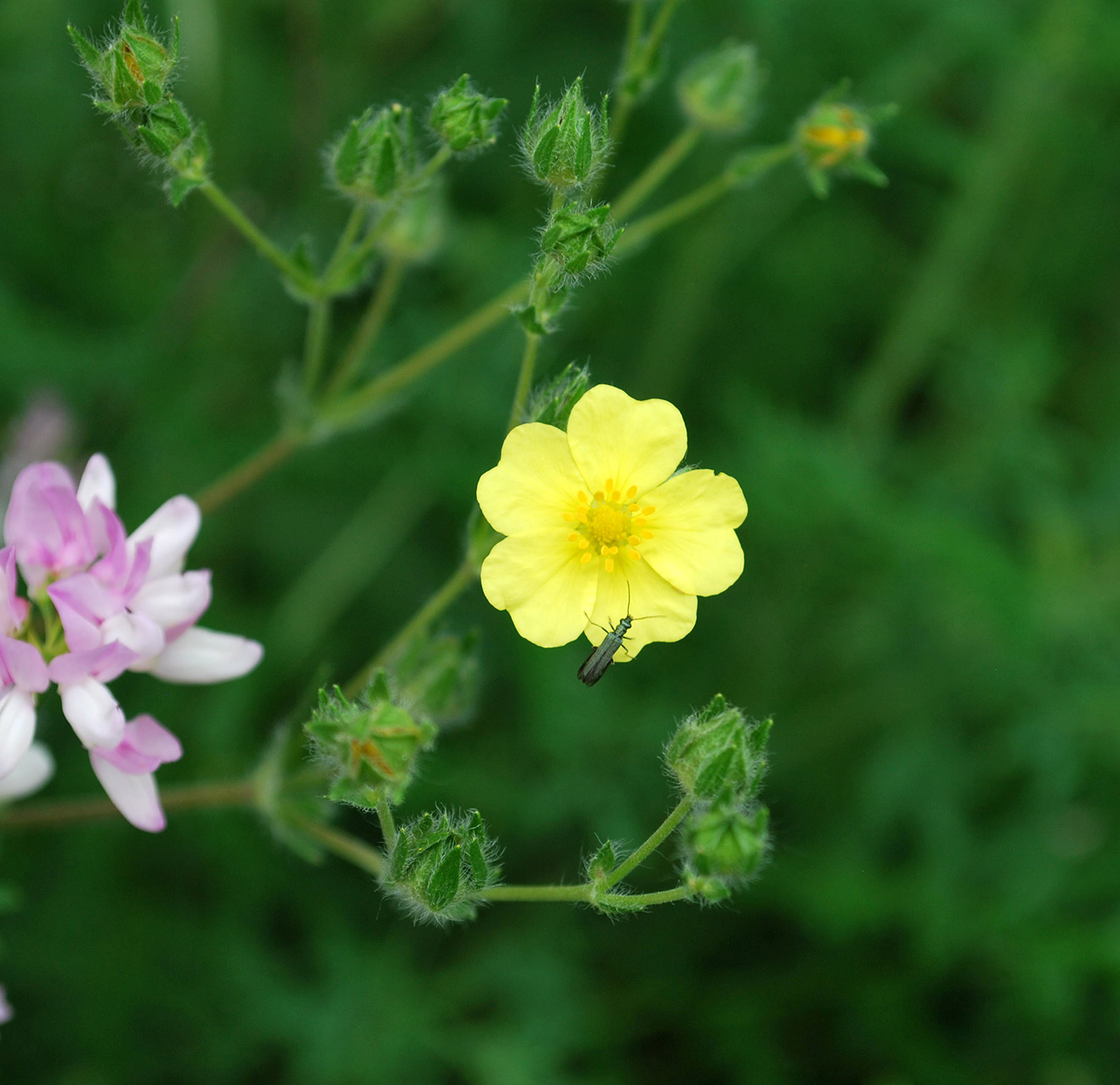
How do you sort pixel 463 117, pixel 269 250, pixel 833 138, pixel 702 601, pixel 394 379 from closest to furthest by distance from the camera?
pixel 463 117 → pixel 269 250 → pixel 833 138 → pixel 394 379 → pixel 702 601

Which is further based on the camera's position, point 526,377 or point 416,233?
point 416,233

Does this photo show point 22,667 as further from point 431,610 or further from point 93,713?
point 431,610

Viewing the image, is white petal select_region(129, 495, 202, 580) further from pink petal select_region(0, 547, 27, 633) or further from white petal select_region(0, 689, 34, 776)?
white petal select_region(0, 689, 34, 776)

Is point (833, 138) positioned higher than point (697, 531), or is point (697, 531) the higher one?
point (833, 138)

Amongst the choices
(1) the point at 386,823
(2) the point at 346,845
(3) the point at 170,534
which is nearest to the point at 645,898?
(1) the point at 386,823

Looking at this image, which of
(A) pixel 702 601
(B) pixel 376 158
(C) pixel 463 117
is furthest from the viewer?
(A) pixel 702 601

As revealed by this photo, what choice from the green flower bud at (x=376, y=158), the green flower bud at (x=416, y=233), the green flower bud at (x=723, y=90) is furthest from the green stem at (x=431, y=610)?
the green flower bud at (x=723, y=90)

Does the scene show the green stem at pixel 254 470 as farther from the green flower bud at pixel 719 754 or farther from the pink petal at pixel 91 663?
the green flower bud at pixel 719 754
